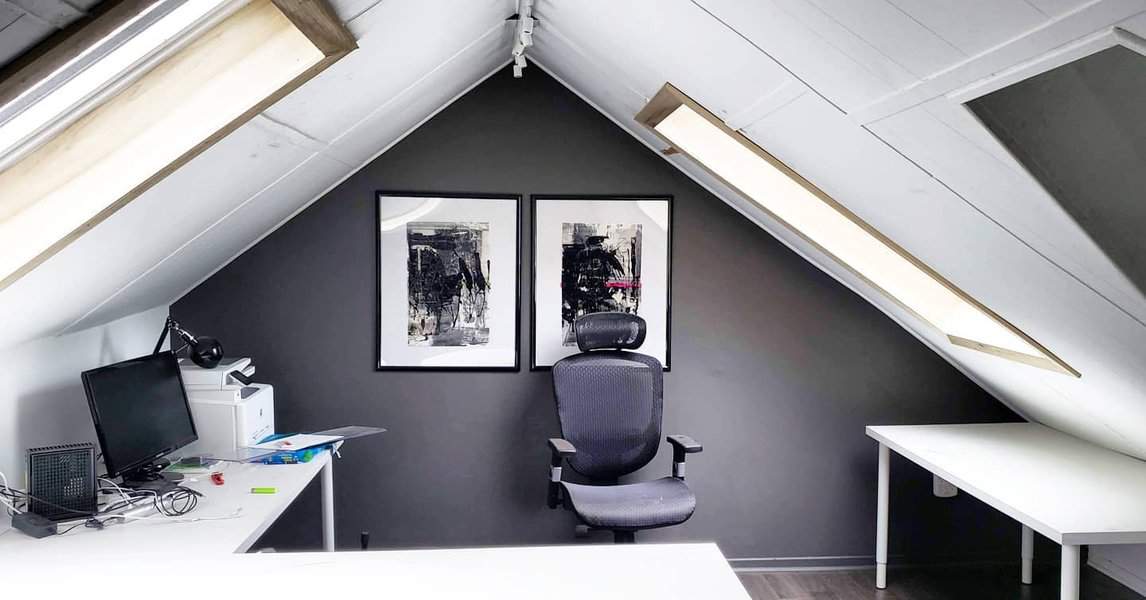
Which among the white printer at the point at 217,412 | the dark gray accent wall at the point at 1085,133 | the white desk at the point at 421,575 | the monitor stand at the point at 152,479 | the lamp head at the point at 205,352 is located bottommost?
the white desk at the point at 421,575

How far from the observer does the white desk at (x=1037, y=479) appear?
8.31ft

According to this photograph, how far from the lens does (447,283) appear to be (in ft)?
13.4

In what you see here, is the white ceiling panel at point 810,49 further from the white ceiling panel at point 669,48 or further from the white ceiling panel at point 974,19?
the white ceiling panel at point 974,19

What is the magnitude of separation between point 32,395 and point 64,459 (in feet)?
1.38

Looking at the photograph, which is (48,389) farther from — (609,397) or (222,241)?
(609,397)

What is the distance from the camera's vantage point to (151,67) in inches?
76.4

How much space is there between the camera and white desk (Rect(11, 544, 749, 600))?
2.01m

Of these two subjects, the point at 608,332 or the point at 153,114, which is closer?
the point at 153,114

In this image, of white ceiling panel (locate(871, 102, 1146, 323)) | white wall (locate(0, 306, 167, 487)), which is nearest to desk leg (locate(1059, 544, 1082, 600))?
white ceiling panel (locate(871, 102, 1146, 323))

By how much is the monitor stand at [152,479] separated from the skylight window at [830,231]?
2198 mm

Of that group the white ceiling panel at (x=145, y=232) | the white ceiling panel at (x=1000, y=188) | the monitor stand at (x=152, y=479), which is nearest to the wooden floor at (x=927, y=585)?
the white ceiling panel at (x=1000, y=188)

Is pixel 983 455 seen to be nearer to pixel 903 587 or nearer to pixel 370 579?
pixel 903 587

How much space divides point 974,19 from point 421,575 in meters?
1.74

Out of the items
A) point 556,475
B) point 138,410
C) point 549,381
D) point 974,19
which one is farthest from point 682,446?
point 974,19
